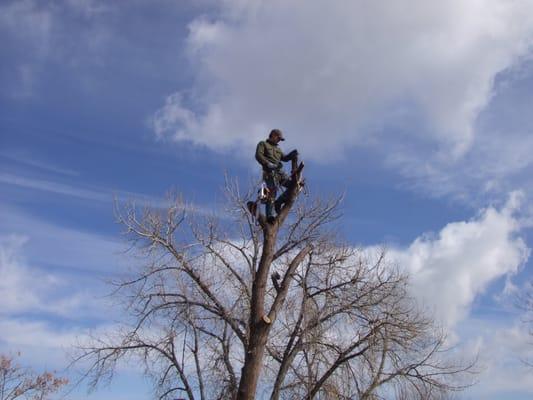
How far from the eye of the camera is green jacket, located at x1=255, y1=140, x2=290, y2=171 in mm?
9133

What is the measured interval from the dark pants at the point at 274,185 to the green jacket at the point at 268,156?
0.12 meters

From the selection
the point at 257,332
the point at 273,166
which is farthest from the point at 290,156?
the point at 257,332

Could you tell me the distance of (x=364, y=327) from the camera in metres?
11.0

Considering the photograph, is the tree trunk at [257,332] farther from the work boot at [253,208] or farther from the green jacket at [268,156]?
the green jacket at [268,156]

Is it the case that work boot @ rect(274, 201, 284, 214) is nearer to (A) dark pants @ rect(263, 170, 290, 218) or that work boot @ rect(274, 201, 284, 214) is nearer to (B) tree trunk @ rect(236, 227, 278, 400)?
(A) dark pants @ rect(263, 170, 290, 218)

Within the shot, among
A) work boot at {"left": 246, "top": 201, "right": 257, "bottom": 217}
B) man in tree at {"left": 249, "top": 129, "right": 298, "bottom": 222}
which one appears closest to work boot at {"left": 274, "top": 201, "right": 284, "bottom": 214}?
man in tree at {"left": 249, "top": 129, "right": 298, "bottom": 222}

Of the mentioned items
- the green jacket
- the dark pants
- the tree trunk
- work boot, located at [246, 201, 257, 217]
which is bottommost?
the tree trunk

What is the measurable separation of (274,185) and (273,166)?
13.4 inches

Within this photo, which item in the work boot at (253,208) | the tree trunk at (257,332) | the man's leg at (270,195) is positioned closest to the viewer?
the tree trunk at (257,332)

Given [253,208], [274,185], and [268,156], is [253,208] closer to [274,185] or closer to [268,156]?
[274,185]

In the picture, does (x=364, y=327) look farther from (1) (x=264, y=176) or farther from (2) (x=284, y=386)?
(1) (x=264, y=176)

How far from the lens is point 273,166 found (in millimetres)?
9195

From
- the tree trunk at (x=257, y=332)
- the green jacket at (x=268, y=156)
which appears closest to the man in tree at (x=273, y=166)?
the green jacket at (x=268, y=156)

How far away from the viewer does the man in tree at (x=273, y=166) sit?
360 inches
